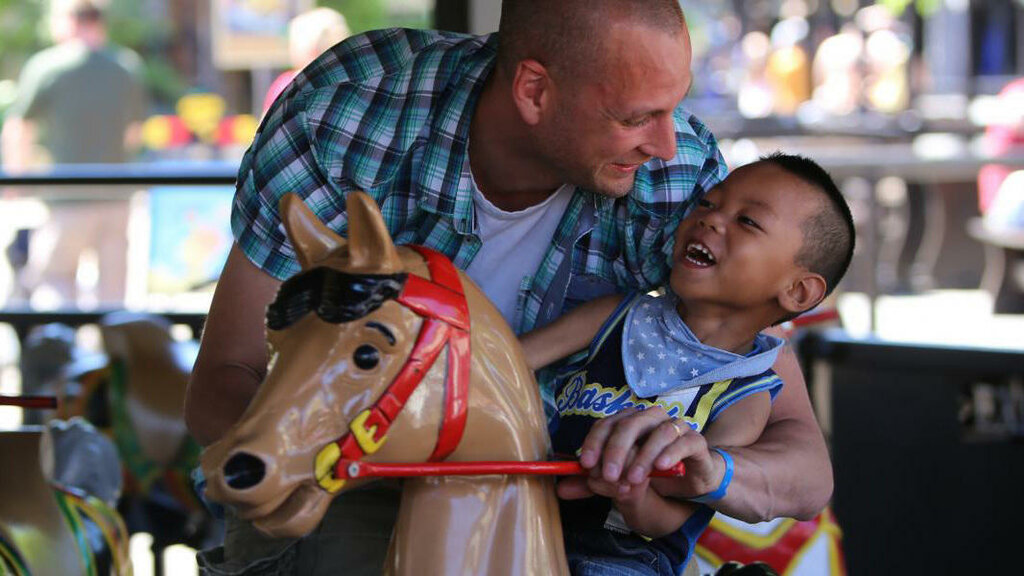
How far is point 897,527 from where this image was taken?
4.31m

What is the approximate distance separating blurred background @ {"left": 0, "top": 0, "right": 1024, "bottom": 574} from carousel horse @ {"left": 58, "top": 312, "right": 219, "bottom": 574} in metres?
0.01

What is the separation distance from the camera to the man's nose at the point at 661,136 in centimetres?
200

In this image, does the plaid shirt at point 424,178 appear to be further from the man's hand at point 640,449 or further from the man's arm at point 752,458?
the man's hand at point 640,449

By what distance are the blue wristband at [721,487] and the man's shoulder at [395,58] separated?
828mm

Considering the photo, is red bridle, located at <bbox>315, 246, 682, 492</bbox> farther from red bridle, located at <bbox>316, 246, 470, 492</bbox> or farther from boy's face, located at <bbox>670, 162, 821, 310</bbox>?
boy's face, located at <bbox>670, 162, 821, 310</bbox>

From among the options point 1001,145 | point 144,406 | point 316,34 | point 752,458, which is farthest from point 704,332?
point 1001,145

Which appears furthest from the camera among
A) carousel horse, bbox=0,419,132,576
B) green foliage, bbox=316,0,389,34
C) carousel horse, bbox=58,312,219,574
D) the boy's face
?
green foliage, bbox=316,0,389,34

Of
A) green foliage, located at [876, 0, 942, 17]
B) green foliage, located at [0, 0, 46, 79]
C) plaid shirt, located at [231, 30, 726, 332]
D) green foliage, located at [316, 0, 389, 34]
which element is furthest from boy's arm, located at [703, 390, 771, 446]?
green foliage, located at [0, 0, 46, 79]

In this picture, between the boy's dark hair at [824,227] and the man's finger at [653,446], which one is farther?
the boy's dark hair at [824,227]

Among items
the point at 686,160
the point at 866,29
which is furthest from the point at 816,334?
the point at 866,29

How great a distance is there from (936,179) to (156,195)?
6.96 meters

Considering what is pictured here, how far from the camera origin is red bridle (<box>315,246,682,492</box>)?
4.98 ft

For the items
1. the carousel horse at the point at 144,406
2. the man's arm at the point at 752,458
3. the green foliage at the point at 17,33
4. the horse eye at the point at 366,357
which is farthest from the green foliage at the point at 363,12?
the horse eye at the point at 366,357

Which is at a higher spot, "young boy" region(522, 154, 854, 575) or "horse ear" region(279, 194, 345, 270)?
"horse ear" region(279, 194, 345, 270)
